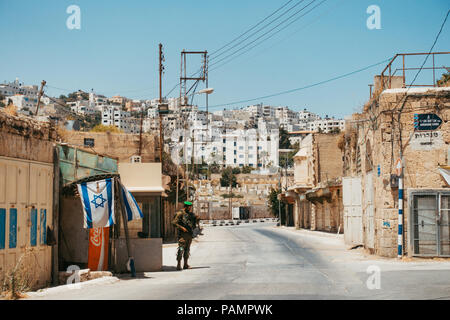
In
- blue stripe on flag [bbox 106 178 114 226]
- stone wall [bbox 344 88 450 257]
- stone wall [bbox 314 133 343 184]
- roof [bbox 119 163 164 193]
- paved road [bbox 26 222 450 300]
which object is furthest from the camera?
stone wall [bbox 314 133 343 184]

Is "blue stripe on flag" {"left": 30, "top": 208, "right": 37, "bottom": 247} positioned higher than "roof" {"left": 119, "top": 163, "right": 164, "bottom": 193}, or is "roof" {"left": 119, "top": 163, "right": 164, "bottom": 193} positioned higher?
"roof" {"left": 119, "top": 163, "right": 164, "bottom": 193}

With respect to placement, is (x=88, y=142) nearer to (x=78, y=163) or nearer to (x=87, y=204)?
(x=78, y=163)

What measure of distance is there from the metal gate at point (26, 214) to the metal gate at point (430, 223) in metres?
11.6

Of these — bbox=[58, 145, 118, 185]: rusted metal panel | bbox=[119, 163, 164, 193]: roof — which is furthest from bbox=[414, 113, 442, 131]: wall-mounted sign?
bbox=[58, 145, 118, 185]: rusted metal panel

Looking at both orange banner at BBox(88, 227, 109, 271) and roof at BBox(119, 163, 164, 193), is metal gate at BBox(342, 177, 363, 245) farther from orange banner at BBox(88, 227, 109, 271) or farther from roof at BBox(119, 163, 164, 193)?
orange banner at BBox(88, 227, 109, 271)

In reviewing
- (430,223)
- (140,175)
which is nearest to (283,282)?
(430,223)

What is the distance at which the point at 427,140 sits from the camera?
755 inches

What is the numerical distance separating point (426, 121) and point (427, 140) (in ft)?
2.11

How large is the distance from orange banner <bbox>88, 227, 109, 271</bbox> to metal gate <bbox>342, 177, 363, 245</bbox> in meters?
12.8

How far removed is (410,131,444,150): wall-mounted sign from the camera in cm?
1912

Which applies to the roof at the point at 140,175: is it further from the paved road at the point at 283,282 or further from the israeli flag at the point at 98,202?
the israeli flag at the point at 98,202

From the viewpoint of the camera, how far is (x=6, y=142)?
12211 mm

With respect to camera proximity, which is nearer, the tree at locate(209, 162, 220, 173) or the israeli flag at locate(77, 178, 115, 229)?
the israeli flag at locate(77, 178, 115, 229)
